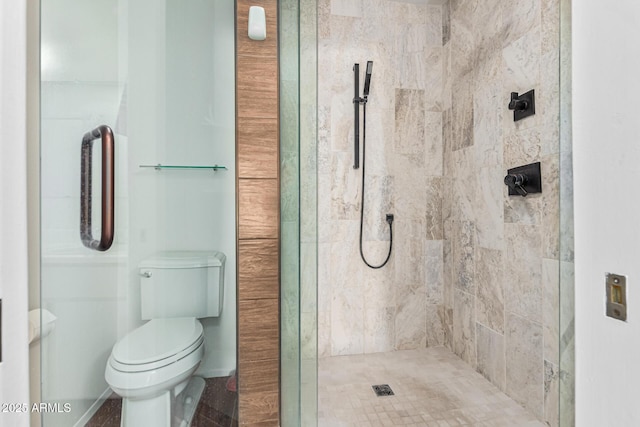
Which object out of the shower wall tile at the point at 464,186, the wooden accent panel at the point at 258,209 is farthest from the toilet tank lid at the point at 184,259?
the shower wall tile at the point at 464,186

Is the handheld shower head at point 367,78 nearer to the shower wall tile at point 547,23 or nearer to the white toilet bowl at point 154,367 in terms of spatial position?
the shower wall tile at point 547,23

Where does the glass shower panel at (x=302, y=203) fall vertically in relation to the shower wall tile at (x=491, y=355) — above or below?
above

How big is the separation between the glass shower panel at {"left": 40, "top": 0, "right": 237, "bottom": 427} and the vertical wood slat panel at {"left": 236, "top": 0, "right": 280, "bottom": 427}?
40mm

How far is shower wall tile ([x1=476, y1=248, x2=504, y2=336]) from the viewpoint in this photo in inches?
67.0

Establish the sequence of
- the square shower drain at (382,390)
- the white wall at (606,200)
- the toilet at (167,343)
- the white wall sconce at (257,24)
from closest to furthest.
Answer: the white wall at (606,200), the toilet at (167,343), the white wall sconce at (257,24), the square shower drain at (382,390)

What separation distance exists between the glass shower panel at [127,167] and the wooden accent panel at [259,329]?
1.7 inches

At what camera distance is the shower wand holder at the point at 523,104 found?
149 cm

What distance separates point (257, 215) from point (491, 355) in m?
1.47

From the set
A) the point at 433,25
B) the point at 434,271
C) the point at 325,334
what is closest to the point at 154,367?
the point at 325,334

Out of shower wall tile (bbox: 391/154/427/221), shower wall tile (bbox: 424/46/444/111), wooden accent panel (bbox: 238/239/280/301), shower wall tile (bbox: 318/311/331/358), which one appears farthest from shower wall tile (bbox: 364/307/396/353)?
shower wall tile (bbox: 424/46/444/111)

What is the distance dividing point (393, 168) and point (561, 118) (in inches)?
60.1

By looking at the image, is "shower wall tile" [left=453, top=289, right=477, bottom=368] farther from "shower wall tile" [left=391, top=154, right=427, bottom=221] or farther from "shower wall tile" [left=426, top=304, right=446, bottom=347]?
"shower wall tile" [left=391, top=154, right=427, bottom=221]

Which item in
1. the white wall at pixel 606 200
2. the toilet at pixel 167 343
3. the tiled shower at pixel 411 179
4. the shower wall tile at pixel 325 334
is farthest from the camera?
the shower wall tile at pixel 325 334

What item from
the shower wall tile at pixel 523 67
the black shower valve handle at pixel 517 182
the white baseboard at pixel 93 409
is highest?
the shower wall tile at pixel 523 67
